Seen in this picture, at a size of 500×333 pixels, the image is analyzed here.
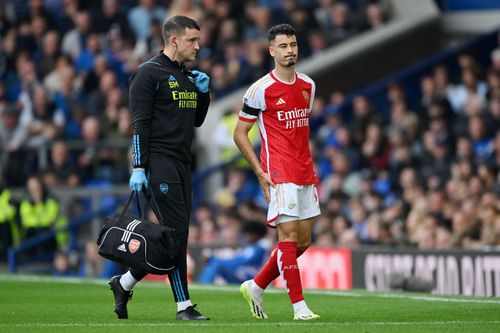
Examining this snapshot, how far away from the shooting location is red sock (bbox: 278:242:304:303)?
1014cm

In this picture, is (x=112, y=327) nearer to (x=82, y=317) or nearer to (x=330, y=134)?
(x=82, y=317)

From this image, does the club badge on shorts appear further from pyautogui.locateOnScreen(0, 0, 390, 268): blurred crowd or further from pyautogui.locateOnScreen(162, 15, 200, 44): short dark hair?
pyautogui.locateOnScreen(0, 0, 390, 268): blurred crowd

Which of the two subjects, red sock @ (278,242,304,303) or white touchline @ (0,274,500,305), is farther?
white touchline @ (0,274,500,305)

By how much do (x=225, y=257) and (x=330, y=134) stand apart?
412cm

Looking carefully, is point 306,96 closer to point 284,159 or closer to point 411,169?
point 284,159

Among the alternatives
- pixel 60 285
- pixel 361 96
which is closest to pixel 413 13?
pixel 361 96

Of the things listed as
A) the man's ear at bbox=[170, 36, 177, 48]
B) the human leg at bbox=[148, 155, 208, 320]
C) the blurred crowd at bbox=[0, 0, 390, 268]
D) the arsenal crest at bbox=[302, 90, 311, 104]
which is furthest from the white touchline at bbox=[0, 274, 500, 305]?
the blurred crowd at bbox=[0, 0, 390, 268]

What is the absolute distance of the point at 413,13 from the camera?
25453mm

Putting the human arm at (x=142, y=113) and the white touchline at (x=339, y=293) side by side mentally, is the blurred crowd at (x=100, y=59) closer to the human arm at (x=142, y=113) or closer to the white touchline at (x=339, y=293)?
the white touchline at (x=339, y=293)

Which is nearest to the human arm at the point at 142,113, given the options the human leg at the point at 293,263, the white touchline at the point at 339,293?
the human leg at the point at 293,263

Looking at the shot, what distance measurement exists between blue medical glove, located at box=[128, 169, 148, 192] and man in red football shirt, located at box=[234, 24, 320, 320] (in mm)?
879

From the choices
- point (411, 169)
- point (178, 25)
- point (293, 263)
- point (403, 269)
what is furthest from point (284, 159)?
point (411, 169)

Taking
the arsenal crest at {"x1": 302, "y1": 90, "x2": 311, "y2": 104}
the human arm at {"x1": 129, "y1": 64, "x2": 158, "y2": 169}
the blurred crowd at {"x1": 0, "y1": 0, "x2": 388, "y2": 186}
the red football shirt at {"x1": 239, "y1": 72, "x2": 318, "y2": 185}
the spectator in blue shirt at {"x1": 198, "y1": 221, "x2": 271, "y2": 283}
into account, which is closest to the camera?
the human arm at {"x1": 129, "y1": 64, "x2": 158, "y2": 169}

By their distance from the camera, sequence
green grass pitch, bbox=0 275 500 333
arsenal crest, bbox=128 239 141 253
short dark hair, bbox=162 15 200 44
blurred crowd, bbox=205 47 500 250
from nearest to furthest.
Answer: green grass pitch, bbox=0 275 500 333 < arsenal crest, bbox=128 239 141 253 < short dark hair, bbox=162 15 200 44 < blurred crowd, bbox=205 47 500 250
